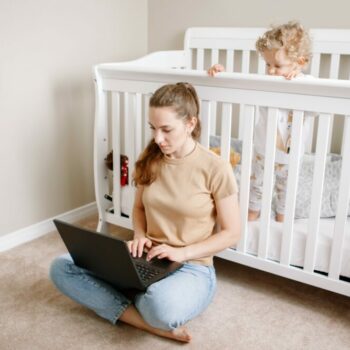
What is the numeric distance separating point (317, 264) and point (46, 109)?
128cm

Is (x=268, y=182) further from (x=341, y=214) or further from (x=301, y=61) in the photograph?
(x=301, y=61)

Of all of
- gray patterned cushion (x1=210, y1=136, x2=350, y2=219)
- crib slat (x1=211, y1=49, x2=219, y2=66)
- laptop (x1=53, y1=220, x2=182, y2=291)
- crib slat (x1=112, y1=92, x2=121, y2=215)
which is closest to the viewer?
laptop (x1=53, y1=220, x2=182, y2=291)

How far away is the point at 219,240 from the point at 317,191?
1.09 ft

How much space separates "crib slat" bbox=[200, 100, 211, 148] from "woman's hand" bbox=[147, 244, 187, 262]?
399 mm

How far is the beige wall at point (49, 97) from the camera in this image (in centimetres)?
193

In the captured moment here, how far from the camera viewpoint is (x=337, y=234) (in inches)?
57.7

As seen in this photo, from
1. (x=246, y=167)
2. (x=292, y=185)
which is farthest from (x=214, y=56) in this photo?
(x=292, y=185)

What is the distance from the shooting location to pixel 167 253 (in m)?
1.42

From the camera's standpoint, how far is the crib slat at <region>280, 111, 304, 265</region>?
144 centimetres

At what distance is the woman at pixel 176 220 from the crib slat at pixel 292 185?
172mm

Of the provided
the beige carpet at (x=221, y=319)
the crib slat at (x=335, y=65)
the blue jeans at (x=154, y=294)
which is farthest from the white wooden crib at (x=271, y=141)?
the blue jeans at (x=154, y=294)

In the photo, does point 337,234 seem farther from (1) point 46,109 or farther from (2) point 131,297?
(1) point 46,109

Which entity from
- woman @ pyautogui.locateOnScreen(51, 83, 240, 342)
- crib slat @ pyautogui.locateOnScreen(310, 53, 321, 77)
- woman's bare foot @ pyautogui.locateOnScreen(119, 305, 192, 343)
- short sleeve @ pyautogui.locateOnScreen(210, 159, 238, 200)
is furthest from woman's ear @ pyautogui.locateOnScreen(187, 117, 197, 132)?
crib slat @ pyautogui.locateOnScreen(310, 53, 321, 77)

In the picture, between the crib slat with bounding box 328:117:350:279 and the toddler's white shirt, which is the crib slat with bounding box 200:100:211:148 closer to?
the toddler's white shirt
